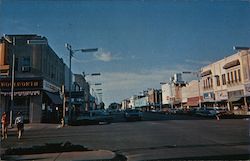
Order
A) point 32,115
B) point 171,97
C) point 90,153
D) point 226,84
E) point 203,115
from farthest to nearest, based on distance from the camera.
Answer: point 171,97, point 226,84, point 203,115, point 32,115, point 90,153

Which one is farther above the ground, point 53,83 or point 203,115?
point 53,83

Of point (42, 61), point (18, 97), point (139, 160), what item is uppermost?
point (42, 61)

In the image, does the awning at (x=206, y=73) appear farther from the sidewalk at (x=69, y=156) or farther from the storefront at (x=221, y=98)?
the sidewalk at (x=69, y=156)

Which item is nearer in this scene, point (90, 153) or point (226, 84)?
point (90, 153)

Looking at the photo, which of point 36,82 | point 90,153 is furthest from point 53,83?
point 90,153

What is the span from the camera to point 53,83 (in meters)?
41.5

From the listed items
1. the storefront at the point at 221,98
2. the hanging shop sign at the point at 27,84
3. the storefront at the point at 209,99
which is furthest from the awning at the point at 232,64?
the hanging shop sign at the point at 27,84

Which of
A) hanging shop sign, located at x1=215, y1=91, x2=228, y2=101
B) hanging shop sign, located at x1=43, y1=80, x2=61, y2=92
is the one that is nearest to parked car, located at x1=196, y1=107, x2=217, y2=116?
hanging shop sign, located at x1=215, y1=91, x2=228, y2=101

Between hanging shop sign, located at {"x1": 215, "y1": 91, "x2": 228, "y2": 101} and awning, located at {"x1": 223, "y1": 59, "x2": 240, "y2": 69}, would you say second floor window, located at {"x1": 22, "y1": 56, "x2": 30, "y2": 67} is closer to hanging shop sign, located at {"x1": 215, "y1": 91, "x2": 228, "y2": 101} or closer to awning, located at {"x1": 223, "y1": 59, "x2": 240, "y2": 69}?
awning, located at {"x1": 223, "y1": 59, "x2": 240, "y2": 69}

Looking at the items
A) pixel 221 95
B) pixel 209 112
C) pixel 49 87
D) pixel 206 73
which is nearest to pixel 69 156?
pixel 49 87

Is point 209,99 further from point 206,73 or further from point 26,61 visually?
point 26,61

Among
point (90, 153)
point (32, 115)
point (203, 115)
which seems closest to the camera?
point (90, 153)

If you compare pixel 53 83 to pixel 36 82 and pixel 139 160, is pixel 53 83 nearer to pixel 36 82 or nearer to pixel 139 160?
pixel 36 82

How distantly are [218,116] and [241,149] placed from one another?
3334 cm
